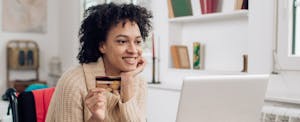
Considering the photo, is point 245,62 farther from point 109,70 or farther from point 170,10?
point 109,70

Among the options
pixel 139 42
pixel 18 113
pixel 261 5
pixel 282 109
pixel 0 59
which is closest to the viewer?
pixel 139 42

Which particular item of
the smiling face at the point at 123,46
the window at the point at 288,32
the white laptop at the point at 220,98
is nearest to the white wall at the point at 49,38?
the window at the point at 288,32

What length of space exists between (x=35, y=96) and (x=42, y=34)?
11.1ft

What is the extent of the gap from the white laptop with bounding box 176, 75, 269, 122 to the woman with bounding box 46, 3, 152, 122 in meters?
0.28

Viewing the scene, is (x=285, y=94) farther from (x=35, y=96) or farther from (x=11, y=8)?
(x=11, y=8)

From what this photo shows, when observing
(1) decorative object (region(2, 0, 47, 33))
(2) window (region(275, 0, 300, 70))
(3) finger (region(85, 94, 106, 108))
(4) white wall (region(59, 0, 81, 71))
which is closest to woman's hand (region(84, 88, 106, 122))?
(3) finger (region(85, 94, 106, 108))

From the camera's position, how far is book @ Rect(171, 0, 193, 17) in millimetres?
2875

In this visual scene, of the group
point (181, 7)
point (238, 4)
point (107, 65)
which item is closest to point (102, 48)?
point (107, 65)

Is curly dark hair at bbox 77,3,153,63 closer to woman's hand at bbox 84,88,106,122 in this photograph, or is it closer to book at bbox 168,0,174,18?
woman's hand at bbox 84,88,106,122

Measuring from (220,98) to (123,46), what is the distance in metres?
0.39

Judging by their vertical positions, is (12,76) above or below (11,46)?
below

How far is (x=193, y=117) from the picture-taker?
3.68 feet

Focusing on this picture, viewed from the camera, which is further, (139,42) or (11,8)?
(11,8)

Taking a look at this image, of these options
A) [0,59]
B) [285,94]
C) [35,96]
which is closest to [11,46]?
[0,59]
